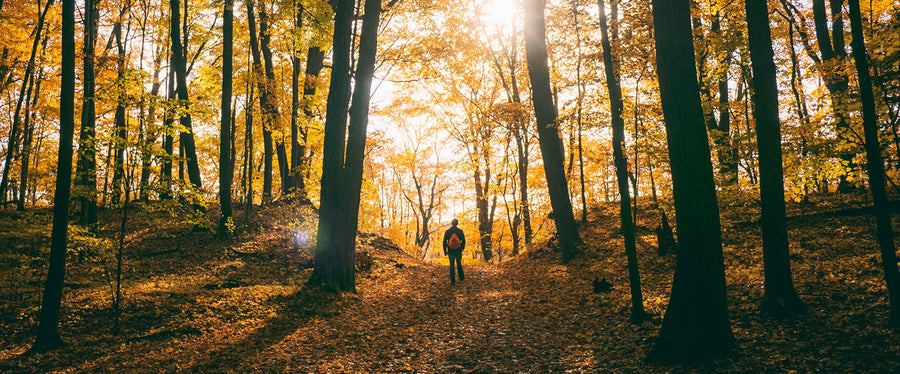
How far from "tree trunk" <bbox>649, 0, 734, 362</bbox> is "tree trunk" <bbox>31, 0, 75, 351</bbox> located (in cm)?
844

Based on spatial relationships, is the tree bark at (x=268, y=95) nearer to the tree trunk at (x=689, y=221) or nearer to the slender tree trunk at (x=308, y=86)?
the slender tree trunk at (x=308, y=86)

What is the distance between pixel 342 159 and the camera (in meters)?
9.58

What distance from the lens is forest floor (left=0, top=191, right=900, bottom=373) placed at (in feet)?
16.8

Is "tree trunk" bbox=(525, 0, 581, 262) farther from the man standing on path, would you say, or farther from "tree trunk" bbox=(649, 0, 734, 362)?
"tree trunk" bbox=(649, 0, 734, 362)

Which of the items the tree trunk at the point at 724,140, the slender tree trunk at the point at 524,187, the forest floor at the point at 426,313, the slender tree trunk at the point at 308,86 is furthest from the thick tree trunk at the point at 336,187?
the tree trunk at the point at 724,140

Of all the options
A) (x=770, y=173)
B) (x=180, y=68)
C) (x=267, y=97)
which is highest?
(x=180, y=68)

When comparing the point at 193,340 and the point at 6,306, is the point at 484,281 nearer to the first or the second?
the point at 193,340

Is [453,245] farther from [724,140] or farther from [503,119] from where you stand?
[724,140]

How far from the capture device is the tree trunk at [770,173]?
217 inches

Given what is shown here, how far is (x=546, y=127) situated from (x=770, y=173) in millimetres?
6310

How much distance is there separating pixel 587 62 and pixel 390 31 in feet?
38.3

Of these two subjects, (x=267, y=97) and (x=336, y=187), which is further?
(x=267, y=97)

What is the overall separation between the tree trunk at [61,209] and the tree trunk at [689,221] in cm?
844

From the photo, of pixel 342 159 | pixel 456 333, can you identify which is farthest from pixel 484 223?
pixel 456 333
